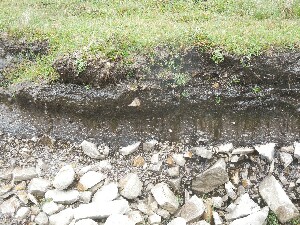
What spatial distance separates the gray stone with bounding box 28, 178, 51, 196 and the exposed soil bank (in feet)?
3.94

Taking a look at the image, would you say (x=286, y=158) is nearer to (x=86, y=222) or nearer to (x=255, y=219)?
(x=255, y=219)

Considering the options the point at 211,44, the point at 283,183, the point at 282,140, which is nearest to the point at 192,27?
the point at 211,44

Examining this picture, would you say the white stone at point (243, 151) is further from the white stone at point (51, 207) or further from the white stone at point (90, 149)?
the white stone at point (51, 207)

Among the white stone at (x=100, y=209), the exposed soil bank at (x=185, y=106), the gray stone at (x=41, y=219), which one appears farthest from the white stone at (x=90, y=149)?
the gray stone at (x=41, y=219)

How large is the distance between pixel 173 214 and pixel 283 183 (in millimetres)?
2250

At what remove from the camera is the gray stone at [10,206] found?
7820 mm

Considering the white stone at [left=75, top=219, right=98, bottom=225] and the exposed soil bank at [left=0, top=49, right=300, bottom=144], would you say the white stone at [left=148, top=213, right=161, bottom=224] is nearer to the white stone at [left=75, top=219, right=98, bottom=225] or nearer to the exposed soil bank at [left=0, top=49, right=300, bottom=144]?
the white stone at [left=75, top=219, right=98, bottom=225]

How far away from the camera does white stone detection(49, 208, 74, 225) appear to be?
7512 mm

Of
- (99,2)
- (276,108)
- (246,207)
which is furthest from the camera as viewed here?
(99,2)

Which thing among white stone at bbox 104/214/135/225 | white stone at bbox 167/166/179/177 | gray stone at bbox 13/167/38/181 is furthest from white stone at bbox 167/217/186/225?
gray stone at bbox 13/167/38/181

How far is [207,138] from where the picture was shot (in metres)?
8.72

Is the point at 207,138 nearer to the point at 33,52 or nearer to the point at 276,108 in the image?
the point at 276,108

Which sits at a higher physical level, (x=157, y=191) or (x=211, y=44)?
(x=211, y=44)

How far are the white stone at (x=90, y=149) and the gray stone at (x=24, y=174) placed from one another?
1091 mm
